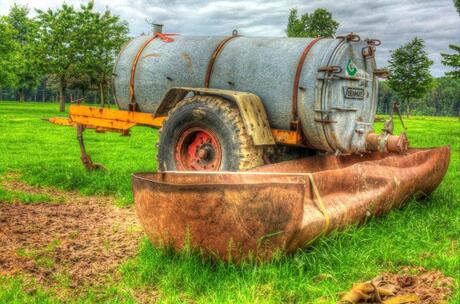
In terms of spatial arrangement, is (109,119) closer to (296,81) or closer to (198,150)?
(198,150)

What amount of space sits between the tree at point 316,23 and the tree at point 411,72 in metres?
7.72

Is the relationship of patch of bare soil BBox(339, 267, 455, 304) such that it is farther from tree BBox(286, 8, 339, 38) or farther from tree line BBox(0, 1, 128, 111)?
tree BBox(286, 8, 339, 38)

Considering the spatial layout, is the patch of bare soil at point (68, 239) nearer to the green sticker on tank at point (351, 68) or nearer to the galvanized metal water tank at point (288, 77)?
the galvanized metal water tank at point (288, 77)

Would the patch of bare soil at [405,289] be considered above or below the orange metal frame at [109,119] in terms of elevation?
below

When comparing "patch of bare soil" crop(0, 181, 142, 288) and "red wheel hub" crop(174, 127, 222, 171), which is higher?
"red wheel hub" crop(174, 127, 222, 171)

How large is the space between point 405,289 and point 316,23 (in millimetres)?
56145

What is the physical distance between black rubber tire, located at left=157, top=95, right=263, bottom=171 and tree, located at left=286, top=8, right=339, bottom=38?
4861 centimetres

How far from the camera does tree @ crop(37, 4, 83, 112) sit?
40781mm

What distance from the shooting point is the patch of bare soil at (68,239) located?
14.9 ft

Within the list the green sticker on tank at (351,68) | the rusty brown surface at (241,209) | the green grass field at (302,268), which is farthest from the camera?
the green sticker on tank at (351,68)

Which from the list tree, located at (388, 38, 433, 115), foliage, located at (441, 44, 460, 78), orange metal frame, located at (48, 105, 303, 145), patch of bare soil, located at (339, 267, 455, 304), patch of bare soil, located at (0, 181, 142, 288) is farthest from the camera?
tree, located at (388, 38, 433, 115)

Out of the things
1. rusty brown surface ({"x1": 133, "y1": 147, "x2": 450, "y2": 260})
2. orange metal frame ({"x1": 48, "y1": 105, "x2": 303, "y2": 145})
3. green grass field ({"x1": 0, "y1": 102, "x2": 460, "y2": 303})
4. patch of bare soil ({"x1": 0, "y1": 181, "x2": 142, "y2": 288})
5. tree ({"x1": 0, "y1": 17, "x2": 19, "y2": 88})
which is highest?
tree ({"x1": 0, "y1": 17, "x2": 19, "y2": 88})

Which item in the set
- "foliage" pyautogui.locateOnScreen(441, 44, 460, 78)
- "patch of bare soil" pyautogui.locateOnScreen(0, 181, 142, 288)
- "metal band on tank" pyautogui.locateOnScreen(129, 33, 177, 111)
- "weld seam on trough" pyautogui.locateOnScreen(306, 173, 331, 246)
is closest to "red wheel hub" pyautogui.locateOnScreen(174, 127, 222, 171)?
"patch of bare soil" pyautogui.locateOnScreen(0, 181, 142, 288)

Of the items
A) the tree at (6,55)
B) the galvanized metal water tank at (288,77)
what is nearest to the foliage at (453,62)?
the galvanized metal water tank at (288,77)
